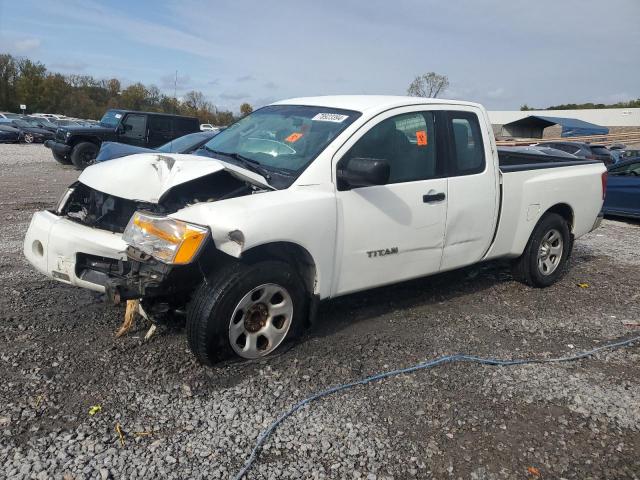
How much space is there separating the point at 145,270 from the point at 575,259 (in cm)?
589

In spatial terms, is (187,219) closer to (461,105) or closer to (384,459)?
(384,459)

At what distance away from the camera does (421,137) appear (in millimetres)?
4238

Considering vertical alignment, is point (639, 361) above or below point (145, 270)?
below

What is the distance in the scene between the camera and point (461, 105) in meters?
4.64

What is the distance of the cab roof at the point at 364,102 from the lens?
405cm

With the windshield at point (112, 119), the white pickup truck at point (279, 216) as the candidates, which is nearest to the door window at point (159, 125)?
the windshield at point (112, 119)

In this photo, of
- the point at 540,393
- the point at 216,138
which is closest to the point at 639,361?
the point at 540,393

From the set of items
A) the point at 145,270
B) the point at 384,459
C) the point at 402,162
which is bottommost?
the point at 384,459

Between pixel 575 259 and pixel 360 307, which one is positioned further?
pixel 575 259

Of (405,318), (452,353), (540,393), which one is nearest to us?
(540,393)

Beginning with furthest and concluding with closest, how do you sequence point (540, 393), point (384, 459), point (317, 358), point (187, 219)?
point (317, 358) < point (540, 393) < point (187, 219) < point (384, 459)

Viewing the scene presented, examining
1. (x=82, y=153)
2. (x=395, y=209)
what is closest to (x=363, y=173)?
(x=395, y=209)

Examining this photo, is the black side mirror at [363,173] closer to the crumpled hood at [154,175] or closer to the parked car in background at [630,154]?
the crumpled hood at [154,175]

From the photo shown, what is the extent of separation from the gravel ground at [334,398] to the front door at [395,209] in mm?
534
